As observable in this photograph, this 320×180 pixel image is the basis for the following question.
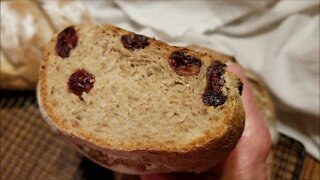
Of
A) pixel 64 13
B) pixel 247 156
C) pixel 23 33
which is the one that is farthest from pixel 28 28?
pixel 247 156

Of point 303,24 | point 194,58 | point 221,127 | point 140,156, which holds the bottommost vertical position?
point 140,156

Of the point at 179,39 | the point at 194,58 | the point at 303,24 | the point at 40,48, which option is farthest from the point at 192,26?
the point at 194,58

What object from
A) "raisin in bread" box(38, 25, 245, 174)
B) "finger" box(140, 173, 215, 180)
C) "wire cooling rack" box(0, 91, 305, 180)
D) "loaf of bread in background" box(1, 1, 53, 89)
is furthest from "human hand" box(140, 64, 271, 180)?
"loaf of bread in background" box(1, 1, 53, 89)

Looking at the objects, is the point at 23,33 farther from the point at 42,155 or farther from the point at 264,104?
the point at 264,104

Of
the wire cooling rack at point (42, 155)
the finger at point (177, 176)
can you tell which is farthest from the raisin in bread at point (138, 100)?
the wire cooling rack at point (42, 155)

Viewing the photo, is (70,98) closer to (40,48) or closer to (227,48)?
(40,48)

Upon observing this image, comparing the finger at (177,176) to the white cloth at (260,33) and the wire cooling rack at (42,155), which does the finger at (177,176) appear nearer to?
the wire cooling rack at (42,155)
